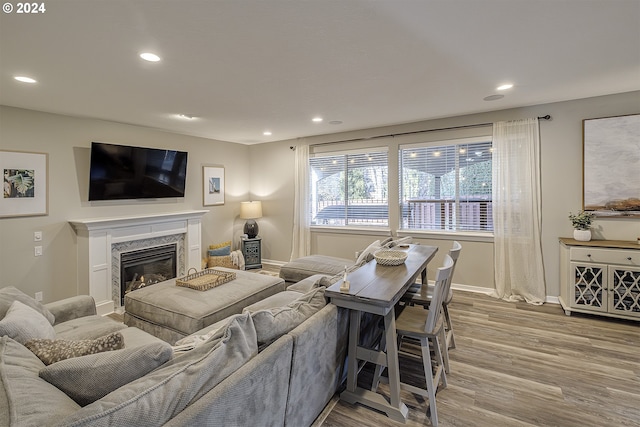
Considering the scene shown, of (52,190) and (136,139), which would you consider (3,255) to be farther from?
(136,139)

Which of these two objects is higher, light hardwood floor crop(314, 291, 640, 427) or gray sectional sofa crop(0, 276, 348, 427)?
gray sectional sofa crop(0, 276, 348, 427)

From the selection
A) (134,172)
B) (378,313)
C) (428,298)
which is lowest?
(428,298)

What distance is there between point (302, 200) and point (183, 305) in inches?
127

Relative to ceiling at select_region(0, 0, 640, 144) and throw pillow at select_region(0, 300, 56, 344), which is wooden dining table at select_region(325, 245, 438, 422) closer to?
throw pillow at select_region(0, 300, 56, 344)

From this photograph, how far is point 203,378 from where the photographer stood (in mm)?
1135

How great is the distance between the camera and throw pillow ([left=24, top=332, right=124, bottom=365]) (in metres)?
1.28

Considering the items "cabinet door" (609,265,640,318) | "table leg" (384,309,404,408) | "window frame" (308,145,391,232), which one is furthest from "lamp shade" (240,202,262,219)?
"cabinet door" (609,265,640,318)

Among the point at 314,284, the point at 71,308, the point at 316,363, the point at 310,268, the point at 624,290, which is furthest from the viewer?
the point at 310,268

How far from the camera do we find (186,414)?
1003mm

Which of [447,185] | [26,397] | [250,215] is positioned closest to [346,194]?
[447,185]

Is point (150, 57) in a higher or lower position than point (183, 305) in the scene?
higher

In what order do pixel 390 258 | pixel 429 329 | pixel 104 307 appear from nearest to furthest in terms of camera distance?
pixel 429 329
pixel 390 258
pixel 104 307

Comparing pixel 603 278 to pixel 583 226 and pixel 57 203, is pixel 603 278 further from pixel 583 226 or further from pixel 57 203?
pixel 57 203

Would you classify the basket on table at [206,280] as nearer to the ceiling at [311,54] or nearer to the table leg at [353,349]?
the table leg at [353,349]
